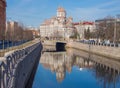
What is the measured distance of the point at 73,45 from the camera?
332ft

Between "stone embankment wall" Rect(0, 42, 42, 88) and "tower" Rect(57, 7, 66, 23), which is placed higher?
"tower" Rect(57, 7, 66, 23)

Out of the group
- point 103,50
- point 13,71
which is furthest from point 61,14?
point 13,71

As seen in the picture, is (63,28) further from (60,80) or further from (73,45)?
(60,80)

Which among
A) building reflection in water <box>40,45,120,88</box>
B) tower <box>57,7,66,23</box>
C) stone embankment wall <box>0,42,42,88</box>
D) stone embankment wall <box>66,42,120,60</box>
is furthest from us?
tower <box>57,7,66,23</box>

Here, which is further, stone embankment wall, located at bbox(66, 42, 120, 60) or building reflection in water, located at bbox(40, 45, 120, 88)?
stone embankment wall, located at bbox(66, 42, 120, 60)

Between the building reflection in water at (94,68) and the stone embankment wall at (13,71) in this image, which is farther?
the building reflection in water at (94,68)

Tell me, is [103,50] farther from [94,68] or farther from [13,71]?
[13,71]

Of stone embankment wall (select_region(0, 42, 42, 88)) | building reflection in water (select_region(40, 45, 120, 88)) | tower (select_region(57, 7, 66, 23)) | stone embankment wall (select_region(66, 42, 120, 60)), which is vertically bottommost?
building reflection in water (select_region(40, 45, 120, 88))

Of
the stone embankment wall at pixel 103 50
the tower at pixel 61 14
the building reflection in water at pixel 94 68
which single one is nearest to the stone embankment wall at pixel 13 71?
the building reflection in water at pixel 94 68

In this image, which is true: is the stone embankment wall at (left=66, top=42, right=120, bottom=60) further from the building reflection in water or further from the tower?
the tower

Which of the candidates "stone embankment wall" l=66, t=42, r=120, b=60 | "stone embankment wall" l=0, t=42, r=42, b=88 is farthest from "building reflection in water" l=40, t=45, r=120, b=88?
"stone embankment wall" l=0, t=42, r=42, b=88

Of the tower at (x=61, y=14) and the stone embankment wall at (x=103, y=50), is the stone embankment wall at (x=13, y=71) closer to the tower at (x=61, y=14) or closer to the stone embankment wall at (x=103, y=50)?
the stone embankment wall at (x=103, y=50)

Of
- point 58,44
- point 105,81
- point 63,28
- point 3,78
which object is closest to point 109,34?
point 58,44

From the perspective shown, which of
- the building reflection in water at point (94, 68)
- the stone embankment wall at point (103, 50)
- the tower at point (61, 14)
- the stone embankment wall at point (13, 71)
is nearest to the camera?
the stone embankment wall at point (13, 71)
